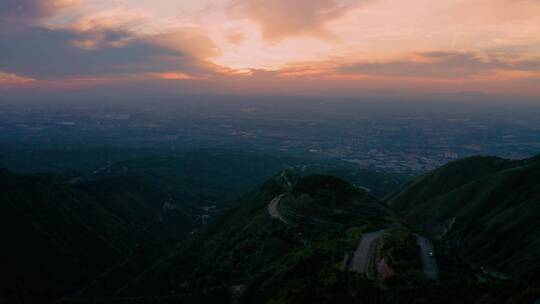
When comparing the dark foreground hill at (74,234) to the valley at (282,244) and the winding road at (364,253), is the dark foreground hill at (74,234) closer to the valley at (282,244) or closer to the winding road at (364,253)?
the valley at (282,244)

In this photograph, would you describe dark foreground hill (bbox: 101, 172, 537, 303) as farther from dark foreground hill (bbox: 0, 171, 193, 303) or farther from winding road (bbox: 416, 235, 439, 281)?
dark foreground hill (bbox: 0, 171, 193, 303)

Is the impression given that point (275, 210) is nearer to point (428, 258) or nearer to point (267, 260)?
point (267, 260)

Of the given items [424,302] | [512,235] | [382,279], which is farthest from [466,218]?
[424,302]

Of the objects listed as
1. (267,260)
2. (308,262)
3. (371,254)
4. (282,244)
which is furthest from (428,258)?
(282,244)

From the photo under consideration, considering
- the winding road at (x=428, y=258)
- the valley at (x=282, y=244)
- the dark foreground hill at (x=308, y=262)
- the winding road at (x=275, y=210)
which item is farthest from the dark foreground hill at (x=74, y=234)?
the winding road at (x=428, y=258)

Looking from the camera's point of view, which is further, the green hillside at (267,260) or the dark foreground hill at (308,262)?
the green hillside at (267,260)

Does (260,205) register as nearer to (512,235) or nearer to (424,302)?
(512,235)
